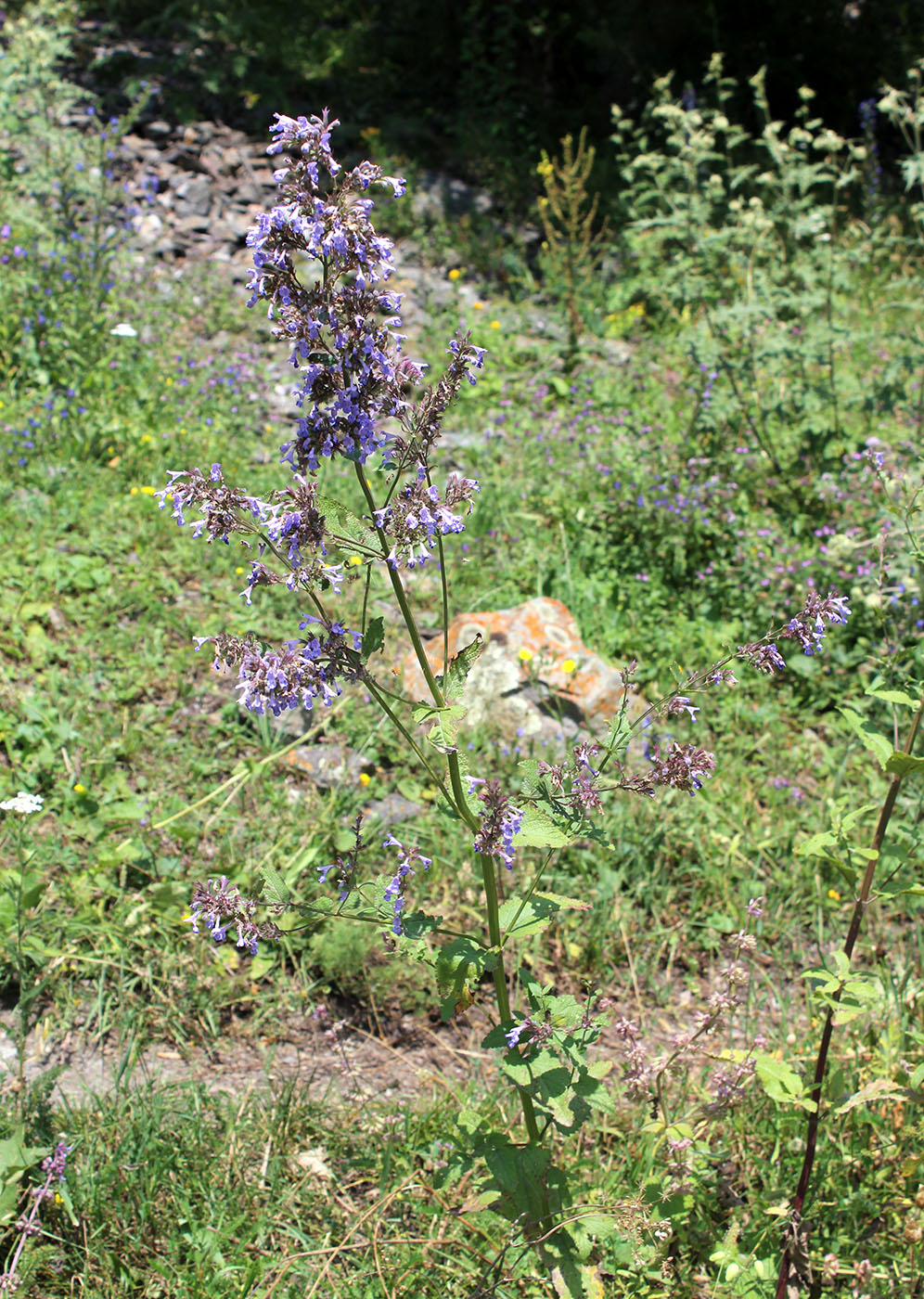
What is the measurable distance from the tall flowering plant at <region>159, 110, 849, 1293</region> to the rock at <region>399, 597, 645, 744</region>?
5.58 feet

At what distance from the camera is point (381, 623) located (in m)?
1.60

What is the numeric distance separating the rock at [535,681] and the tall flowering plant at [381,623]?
5.58ft

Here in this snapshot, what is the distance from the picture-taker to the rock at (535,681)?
12.1 feet

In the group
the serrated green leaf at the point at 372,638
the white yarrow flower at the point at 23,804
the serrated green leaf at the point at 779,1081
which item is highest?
the serrated green leaf at the point at 372,638

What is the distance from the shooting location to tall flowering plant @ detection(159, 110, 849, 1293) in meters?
1.46

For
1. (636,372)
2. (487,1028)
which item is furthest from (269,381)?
(487,1028)

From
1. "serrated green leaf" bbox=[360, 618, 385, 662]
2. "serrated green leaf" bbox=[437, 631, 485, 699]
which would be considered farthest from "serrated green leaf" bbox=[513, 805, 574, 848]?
"serrated green leaf" bbox=[360, 618, 385, 662]

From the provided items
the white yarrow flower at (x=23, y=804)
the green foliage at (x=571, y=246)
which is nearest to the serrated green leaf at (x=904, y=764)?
the white yarrow flower at (x=23, y=804)

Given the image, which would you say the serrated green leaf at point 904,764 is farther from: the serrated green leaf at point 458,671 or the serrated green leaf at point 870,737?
the serrated green leaf at point 458,671

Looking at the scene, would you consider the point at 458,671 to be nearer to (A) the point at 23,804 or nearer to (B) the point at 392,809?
(A) the point at 23,804

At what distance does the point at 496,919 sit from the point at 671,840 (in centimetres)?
164

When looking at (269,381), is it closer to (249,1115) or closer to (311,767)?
(311,767)

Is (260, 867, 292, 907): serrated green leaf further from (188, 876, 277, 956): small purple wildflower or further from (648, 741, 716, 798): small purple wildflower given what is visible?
(648, 741, 716, 798): small purple wildflower

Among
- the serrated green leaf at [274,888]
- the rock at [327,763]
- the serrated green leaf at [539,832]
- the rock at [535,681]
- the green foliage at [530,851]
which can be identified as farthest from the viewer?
the rock at [535,681]
